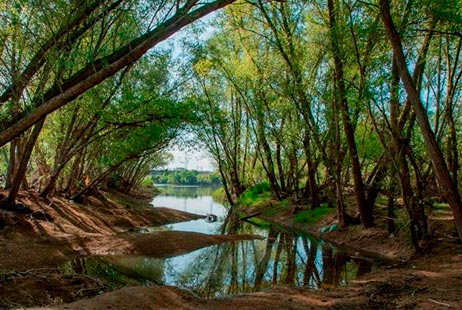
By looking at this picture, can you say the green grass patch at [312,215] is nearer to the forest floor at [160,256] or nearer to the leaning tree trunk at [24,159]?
the forest floor at [160,256]

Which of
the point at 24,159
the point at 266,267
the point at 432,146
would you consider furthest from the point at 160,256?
the point at 432,146

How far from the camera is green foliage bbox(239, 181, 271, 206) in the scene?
36.0m

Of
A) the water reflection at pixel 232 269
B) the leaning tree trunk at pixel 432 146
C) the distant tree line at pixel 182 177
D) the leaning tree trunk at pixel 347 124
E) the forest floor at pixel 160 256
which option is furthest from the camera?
the distant tree line at pixel 182 177

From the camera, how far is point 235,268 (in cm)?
1302

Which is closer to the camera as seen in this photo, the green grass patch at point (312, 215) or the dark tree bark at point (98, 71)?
the dark tree bark at point (98, 71)

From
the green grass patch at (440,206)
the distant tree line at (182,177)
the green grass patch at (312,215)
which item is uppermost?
the distant tree line at (182,177)

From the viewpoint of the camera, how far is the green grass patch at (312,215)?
74.3 ft

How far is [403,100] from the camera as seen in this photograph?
14.0m

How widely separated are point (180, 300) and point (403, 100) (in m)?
10.2

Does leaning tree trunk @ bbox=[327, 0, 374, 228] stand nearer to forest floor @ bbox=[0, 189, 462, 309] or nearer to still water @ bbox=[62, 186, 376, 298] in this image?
forest floor @ bbox=[0, 189, 462, 309]

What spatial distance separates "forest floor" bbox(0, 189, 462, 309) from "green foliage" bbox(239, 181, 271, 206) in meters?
14.4

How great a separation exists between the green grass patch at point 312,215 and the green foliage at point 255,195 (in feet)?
35.1

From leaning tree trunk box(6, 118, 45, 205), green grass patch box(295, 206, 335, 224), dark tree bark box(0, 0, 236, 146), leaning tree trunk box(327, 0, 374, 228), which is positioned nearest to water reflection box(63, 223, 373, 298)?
leaning tree trunk box(327, 0, 374, 228)

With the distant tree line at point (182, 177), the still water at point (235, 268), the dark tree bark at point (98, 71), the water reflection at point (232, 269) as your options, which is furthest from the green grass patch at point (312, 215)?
the distant tree line at point (182, 177)
